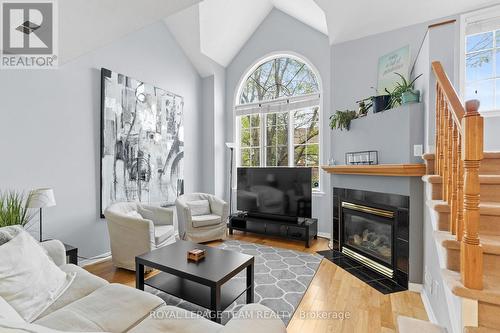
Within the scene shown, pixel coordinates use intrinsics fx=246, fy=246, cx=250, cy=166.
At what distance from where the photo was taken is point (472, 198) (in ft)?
3.76

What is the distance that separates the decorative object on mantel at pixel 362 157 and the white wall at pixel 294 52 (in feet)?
2.86

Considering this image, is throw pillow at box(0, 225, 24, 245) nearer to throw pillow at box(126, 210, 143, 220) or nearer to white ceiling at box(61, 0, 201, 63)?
throw pillow at box(126, 210, 143, 220)

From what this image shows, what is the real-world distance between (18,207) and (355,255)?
365 cm

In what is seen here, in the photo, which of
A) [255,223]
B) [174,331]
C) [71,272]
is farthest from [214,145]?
[174,331]

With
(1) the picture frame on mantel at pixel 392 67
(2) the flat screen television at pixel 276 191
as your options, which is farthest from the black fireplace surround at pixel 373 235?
(1) the picture frame on mantel at pixel 392 67

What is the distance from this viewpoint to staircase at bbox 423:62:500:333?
113 centimetres

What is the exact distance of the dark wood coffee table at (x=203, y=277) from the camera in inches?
71.9

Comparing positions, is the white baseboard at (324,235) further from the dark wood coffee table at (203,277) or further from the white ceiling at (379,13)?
the white ceiling at (379,13)

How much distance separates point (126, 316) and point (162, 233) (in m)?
1.75

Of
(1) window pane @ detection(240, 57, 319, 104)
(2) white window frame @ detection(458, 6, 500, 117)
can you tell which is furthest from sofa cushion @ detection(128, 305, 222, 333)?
(1) window pane @ detection(240, 57, 319, 104)

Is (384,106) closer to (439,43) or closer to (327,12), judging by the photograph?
(439,43)

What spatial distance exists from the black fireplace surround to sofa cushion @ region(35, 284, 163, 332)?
2.27 meters

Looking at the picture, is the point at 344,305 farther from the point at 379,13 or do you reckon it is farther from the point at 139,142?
the point at 379,13

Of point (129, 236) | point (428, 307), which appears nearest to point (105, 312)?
point (129, 236)
